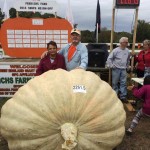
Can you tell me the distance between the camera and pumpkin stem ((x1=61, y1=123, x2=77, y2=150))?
3.06 meters

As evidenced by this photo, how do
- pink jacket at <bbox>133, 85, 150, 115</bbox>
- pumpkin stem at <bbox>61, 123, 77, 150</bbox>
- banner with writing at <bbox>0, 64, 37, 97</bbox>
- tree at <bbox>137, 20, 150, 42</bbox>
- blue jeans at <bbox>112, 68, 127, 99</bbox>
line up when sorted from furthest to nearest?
tree at <bbox>137, 20, 150, 42</bbox> < blue jeans at <bbox>112, 68, 127, 99</bbox> < banner with writing at <bbox>0, 64, 37, 97</bbox> < pink jacket at <bbox>133, 85, 150, 115</bbox> < pumpkin stem at <bbox>61, 123, 77, 150</bbox>

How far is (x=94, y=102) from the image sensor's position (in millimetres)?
3447

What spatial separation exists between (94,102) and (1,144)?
6.59ft

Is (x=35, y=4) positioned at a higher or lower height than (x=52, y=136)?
higher

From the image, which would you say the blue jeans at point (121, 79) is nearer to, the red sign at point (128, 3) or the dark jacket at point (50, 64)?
the red sign at point (128, 3)

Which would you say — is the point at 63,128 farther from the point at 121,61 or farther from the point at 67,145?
the point at 121,61

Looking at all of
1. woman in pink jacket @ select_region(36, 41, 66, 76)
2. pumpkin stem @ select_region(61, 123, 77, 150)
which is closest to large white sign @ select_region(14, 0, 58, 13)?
woman in pink jacket @ select_region(36, 41, 66, 76)

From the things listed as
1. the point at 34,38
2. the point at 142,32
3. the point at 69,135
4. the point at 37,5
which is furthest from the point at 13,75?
the point at 142,32

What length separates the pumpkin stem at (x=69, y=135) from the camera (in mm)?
3057

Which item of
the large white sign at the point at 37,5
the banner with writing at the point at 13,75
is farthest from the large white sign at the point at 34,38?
the banner with writing at the point at 13,75

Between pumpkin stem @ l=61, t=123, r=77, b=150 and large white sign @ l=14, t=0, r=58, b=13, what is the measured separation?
5.02 metres

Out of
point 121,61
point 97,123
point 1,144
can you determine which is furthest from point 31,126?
point 121,61

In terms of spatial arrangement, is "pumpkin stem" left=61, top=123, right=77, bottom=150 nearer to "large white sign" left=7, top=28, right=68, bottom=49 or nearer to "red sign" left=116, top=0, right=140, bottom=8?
"large white sign" left=7, top=28, right=68, bottom=49

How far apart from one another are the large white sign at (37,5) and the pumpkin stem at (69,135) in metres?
5.02
